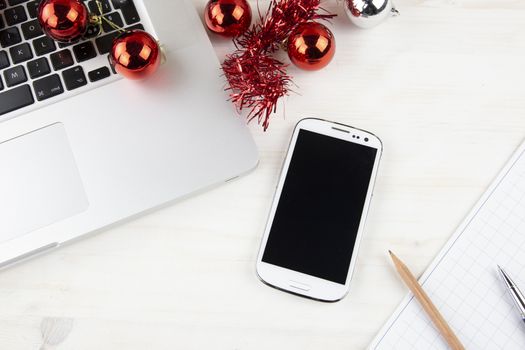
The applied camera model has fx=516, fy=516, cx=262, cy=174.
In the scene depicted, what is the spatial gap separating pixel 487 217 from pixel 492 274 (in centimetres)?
6

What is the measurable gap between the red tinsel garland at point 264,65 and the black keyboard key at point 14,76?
0.71 feet

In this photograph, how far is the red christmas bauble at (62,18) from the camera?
20.8 inches

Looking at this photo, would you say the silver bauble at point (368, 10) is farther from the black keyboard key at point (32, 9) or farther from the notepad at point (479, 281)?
the black keyboard key at point (32, 9)

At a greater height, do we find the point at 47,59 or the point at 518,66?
the point at 47,59

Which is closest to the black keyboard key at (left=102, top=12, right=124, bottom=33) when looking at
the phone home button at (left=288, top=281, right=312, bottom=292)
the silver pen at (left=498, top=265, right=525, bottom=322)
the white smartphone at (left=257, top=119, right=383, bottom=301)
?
the white smartphone at (left=257, top=119, right=383, bottom=301)

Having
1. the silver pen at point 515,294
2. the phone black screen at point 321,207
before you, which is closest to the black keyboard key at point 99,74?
the phone black screen at point 321,207

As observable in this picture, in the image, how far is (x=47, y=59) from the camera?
22.2 inches

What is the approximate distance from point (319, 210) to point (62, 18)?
1.10ft

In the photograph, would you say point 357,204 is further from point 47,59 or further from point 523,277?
point 47,59

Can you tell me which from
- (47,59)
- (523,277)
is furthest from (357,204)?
(47,59)

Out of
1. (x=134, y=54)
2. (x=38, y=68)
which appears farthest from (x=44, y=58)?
(x=134, y=54)

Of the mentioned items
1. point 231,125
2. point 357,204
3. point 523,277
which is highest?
point 231,125

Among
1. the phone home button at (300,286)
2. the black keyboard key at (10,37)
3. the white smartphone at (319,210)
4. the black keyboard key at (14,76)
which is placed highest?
the black keyboard key at (10,37)

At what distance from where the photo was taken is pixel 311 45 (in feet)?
1.81
